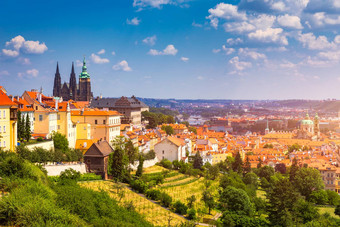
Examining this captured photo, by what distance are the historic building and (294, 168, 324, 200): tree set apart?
7078 centimetres

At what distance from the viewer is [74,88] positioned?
108 metres

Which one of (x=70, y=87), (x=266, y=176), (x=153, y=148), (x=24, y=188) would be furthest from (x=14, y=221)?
(x=70, y=87)

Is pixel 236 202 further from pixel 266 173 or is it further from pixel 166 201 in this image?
pixel 266 173

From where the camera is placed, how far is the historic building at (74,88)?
106938 millimetres

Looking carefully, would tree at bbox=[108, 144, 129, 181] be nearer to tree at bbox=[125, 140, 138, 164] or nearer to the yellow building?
tree at bbox=[125, 140, 138, 164]

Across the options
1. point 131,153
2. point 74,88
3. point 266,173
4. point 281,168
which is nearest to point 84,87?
point 74,88

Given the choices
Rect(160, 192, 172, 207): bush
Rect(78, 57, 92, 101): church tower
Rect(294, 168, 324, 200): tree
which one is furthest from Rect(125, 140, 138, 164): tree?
Rect(78, 57, 92, 101): church tower

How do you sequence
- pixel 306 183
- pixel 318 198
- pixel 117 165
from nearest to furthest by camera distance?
1. pixel 117 165
2. pixel 318 198
3. pixel 306 183

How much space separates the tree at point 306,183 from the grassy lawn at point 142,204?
937 inches

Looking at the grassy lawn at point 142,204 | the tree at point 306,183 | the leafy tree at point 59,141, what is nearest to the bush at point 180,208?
the grassy lawn at point 142,204

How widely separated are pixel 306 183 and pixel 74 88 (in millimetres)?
74435

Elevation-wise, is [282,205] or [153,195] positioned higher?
[153,195]

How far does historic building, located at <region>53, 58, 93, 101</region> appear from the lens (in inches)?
4210

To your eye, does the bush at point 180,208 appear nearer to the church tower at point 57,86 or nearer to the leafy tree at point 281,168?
the leafy tree at point 281,168
